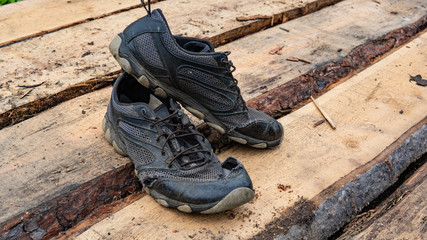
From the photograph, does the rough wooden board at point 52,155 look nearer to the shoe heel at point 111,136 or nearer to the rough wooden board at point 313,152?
the shoe heel at point 111,136

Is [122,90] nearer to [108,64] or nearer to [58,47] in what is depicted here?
[108,64]

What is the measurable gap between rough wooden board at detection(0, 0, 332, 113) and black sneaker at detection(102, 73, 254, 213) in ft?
1.46

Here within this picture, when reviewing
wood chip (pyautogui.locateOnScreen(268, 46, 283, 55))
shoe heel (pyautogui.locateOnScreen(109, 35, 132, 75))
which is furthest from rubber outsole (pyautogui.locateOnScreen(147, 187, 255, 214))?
wood chip (pyautogui.locateOnScreen(268, 46, 283, 55))

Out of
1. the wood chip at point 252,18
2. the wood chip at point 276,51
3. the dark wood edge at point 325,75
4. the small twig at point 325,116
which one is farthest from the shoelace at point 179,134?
the wood chip at point 252,18

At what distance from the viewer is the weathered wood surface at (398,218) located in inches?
52.3

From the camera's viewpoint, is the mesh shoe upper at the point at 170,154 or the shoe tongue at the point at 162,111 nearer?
the mesh shoe upper at the point at 170,154

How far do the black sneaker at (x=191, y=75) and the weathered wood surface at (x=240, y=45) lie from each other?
1.06ft

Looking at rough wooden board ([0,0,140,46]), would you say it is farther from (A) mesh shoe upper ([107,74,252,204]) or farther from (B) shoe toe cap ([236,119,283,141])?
(B) shoe toe cap ([236,119,283,141])

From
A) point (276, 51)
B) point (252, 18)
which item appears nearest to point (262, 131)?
point (276, 51)

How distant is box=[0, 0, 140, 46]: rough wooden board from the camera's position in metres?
2.26

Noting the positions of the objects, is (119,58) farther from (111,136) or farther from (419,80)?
(419,80)

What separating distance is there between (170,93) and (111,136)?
0.25 metres

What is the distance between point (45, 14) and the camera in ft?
8.00

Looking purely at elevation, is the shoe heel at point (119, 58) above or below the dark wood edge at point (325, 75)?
→ above
